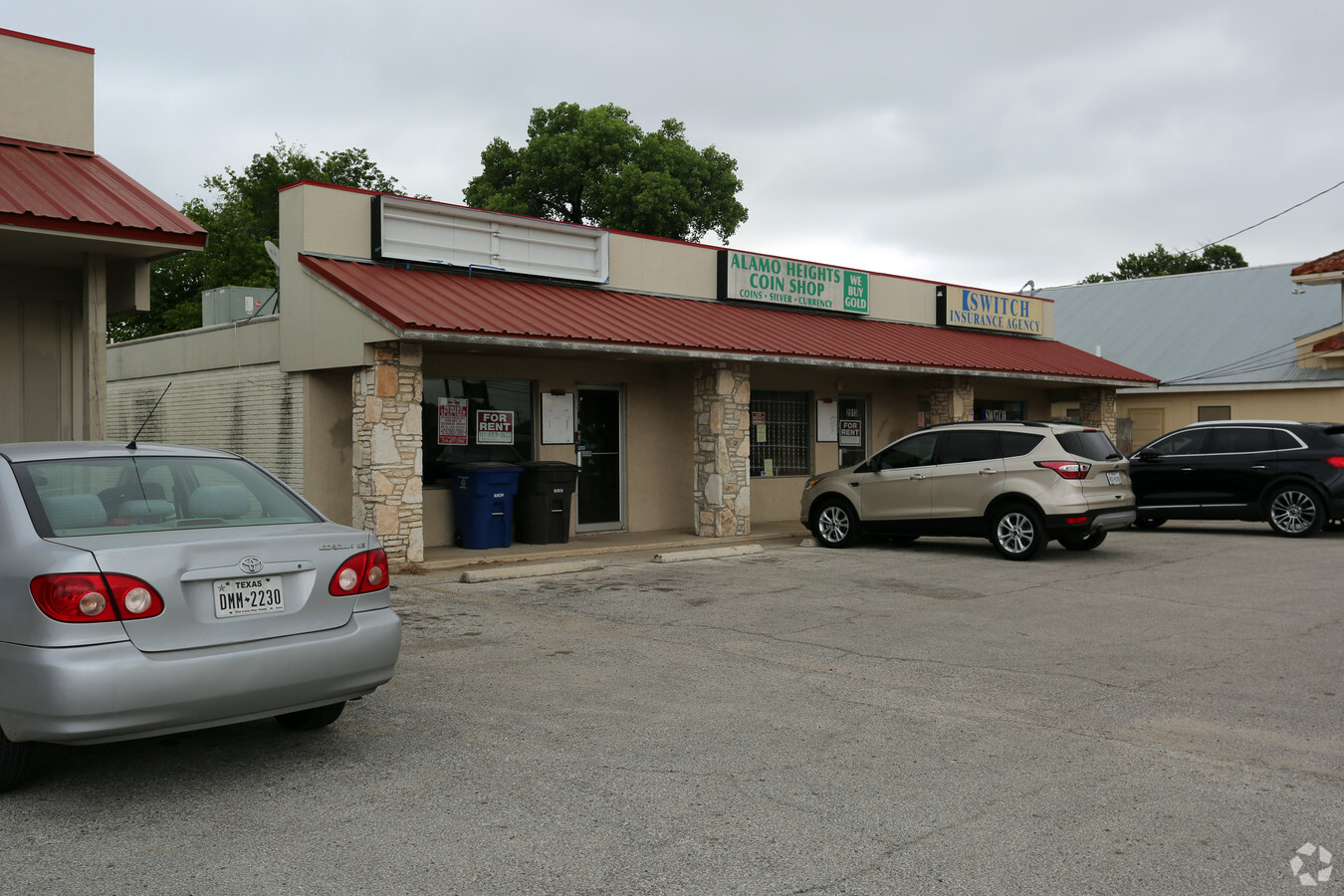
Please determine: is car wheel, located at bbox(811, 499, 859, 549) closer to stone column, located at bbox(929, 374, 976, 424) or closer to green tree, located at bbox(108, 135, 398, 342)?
stone column, located at bbox(929, 374, 976, 424)

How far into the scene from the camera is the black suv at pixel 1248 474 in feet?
51.0

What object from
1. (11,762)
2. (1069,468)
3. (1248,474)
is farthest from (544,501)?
(1248,474)

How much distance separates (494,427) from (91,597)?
1027cm

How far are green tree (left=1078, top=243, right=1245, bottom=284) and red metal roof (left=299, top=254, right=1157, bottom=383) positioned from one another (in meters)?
39.2

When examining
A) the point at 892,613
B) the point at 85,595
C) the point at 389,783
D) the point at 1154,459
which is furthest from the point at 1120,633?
the point at 1154,459

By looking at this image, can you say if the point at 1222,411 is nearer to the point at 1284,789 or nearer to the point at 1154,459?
the point at 1154,459

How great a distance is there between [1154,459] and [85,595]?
16.1 m

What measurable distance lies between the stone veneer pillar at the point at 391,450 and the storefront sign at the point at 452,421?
1.80 m

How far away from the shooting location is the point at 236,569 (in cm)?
474

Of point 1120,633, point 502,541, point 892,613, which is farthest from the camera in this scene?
point 502,541

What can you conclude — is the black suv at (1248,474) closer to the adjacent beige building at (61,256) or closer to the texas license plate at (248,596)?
the adjacent beige building at (61,256)

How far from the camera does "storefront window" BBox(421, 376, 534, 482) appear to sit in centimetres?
1401

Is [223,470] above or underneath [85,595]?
above

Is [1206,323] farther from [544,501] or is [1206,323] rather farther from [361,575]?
[361,575]
